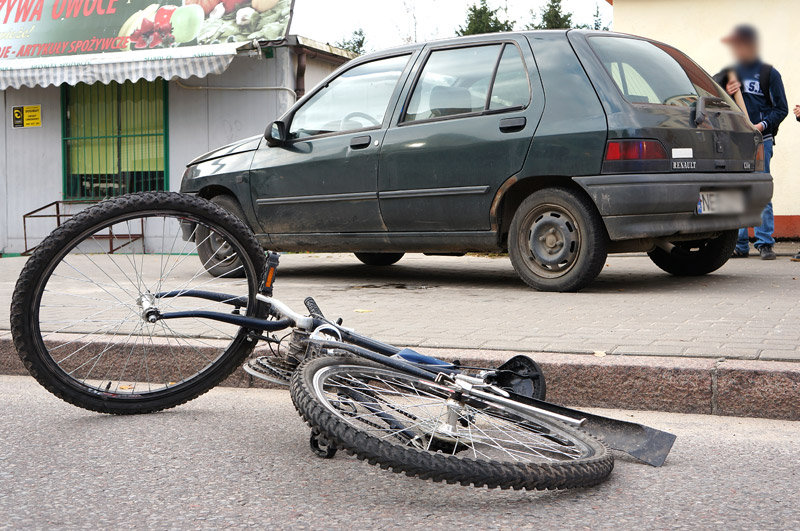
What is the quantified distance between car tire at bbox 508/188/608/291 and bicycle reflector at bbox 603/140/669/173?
1.06 ft

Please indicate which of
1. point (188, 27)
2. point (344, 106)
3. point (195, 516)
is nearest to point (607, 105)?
point (344, 106)

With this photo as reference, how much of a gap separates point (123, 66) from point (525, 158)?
27.0 feet

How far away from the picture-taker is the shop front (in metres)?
12.8

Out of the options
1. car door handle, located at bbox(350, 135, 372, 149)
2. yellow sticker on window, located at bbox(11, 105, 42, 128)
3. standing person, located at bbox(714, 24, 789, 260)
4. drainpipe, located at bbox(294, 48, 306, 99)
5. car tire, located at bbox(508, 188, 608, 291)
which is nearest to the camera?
car tire, located at bbox(508, 188, 608, 291)

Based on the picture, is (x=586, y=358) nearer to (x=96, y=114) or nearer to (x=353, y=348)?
(x=353, y=348)

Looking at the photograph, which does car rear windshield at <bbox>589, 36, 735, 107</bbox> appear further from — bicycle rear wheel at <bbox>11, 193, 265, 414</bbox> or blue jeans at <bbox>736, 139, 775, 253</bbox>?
bicycle rear wheel at <bbox>11, 193, 265, 414</bbox>

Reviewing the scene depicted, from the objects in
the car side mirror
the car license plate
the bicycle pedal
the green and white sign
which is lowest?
the bicycle pedal

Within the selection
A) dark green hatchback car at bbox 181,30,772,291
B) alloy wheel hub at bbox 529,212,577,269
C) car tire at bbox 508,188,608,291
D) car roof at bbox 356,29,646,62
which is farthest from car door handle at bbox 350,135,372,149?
alloy wheel hub at bbox 529,212,577,269

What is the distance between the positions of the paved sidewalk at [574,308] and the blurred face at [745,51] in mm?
1888

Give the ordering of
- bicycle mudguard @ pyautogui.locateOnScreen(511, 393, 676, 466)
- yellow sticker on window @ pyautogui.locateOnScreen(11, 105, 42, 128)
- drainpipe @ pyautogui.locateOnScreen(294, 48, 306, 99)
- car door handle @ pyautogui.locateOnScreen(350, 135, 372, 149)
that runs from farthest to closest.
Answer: yellow sticker on window @ pyautogui.locateOnScreen(11, 105, 42, 128), drainpipe @ pyautogui.locateOnScreen(294, 48, 306, 99), car door handle @ pyautogui.locateOnScreen(350, 135, 372, 149), bicycle mudguard @ pyautogui.locateOnScreen(511, 393, 676, 466)

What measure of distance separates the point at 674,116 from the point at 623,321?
1.87 m

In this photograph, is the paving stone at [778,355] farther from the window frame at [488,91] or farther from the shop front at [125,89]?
the shop front at [125,89]

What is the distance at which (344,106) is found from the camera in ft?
23.7

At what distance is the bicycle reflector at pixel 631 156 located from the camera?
19.2 ft
